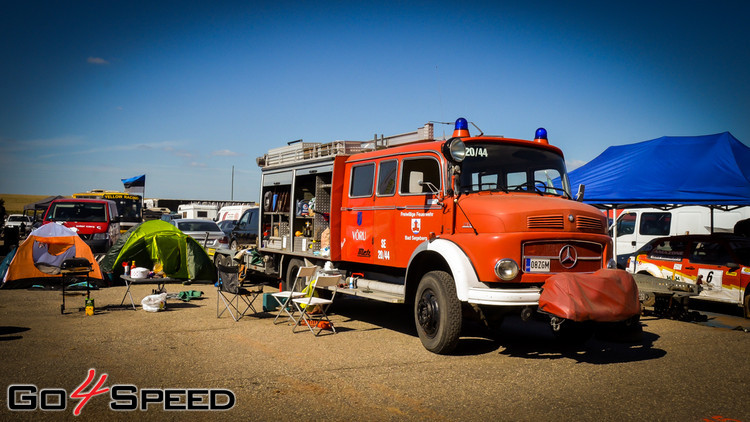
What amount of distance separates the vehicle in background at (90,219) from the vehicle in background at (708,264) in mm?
13647

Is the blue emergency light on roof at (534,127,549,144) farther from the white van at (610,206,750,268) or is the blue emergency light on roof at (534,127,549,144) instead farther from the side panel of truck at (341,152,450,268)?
the white van at (610,206,750,268)

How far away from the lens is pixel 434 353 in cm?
704

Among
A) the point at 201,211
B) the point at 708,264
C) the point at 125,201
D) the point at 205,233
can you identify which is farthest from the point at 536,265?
the point at 201,211

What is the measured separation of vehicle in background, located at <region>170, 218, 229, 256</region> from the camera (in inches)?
671

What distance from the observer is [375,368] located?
248 inches

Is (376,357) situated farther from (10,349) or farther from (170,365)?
(10,349)

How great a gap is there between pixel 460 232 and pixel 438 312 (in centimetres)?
103

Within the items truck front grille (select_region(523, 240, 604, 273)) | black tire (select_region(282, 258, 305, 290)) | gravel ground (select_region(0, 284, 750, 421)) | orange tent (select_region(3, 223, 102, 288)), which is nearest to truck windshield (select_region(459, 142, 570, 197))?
truck front grille (select_region(523, 240, 604, 273))

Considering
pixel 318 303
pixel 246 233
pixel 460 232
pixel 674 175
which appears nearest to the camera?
pixel 460 232

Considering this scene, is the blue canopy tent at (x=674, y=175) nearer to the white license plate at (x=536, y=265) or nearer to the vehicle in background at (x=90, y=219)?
the white license plate at (x=536, y=265)

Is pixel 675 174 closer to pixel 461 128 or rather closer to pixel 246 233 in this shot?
pixel 461 128

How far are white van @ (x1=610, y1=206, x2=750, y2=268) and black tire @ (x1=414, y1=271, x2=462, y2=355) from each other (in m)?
8.40

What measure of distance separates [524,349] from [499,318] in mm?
969

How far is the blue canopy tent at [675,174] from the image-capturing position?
34.2ft
